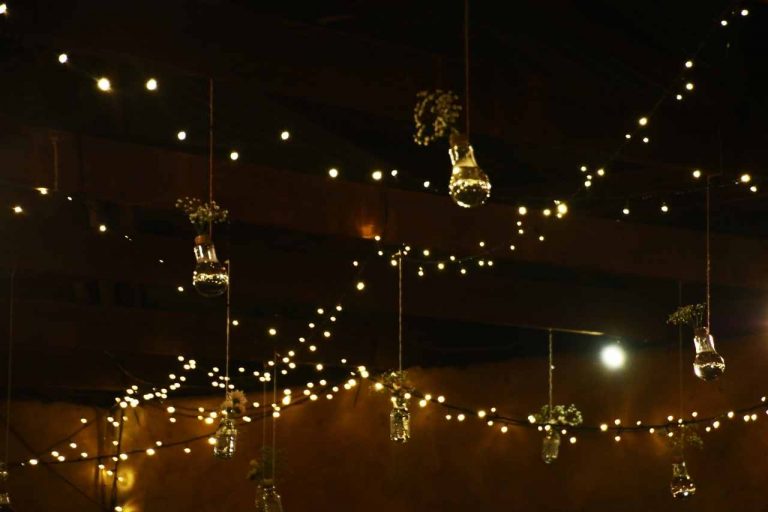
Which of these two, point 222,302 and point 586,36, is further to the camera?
point 222,302

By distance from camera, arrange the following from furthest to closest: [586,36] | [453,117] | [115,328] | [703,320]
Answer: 1. [115,328]
2. [703,320]
3. [586,36]
4. [453,117]

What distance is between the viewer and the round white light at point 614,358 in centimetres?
852

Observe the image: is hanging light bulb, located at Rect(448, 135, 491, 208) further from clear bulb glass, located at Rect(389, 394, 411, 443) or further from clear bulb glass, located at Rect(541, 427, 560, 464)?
clear bulb glass, located at Rect(541, 427, 560, 464)

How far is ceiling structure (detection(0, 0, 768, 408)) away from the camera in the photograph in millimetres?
5918

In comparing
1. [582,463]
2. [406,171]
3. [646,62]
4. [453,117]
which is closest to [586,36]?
[646,62]

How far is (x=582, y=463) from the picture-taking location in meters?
8.47

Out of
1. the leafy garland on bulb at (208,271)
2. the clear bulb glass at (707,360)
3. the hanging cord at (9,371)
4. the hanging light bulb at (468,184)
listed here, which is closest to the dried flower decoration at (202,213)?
the leafy garland on bulb at (208,271)

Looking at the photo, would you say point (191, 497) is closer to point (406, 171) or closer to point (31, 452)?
point (31, 452)

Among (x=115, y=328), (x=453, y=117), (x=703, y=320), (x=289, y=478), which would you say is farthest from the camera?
(x=289, y=478)

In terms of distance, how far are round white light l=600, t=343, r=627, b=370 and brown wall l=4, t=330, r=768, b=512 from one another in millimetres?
63

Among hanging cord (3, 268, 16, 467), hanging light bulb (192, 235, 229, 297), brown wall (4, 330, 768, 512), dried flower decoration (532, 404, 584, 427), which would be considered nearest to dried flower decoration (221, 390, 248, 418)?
brown wall (4, 330, 768, 512)

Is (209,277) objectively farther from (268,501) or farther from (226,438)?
(268,501)

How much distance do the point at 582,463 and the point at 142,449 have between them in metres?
3.31

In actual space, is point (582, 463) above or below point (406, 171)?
below
